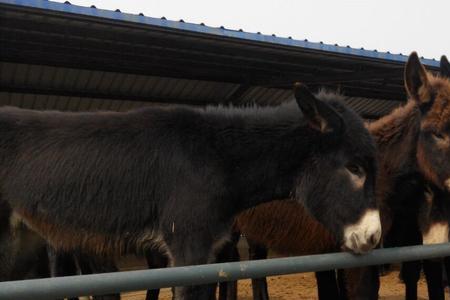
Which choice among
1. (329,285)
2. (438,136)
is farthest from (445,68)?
(329,285)

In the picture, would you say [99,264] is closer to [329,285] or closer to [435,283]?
[329,285]

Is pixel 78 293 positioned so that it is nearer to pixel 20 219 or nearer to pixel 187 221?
pixel 187 221

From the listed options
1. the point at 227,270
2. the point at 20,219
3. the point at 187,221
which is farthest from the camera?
the point at 20,219

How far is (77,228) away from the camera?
2.84 meters

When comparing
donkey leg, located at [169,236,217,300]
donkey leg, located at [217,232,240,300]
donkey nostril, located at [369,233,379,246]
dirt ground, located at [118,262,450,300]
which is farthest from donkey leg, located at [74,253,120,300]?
dirt ground, located at [118,262,450,300]

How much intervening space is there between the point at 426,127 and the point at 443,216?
73 centimetres

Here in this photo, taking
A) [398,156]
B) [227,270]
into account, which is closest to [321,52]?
[398,156]

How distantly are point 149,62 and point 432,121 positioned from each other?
431cm

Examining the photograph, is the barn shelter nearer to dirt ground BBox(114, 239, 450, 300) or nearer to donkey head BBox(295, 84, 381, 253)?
dirt ground BBox(114, 239, 450, 300)

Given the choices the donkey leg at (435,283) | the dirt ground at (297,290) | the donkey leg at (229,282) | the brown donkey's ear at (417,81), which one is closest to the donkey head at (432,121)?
the brown donkey's ear at (417,81)

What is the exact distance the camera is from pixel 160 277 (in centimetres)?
151

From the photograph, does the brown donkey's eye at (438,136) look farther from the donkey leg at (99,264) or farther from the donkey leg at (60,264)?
the donkey leg at (60,264)

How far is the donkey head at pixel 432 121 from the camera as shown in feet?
11.5

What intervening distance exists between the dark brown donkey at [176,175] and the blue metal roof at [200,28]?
235 cm
